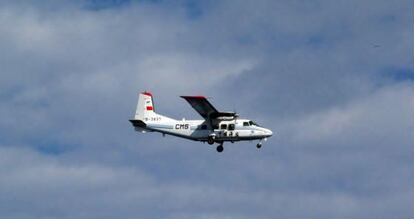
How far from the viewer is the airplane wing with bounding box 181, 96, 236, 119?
121m

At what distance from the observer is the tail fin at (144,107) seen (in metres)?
132

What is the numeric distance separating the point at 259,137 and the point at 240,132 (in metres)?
2.92

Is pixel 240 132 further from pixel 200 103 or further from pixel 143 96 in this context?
pixel 143 96

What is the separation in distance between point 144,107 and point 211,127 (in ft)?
44.9

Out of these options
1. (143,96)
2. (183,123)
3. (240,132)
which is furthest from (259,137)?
(143,96)

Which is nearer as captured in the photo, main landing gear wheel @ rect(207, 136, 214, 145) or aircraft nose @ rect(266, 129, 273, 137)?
main landing gear wheel @ rect(207, 136, 214, 145)

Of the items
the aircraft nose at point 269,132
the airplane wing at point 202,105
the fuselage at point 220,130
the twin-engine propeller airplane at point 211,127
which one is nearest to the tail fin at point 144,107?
the twin-engine propeller airplane at point 211,127

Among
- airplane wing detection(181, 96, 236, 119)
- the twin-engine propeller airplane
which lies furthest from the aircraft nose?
airplane wing detection(181, 96, 236, 119)

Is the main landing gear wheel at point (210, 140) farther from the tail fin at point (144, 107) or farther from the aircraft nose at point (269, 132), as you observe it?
the tail fin at point (144, 107)

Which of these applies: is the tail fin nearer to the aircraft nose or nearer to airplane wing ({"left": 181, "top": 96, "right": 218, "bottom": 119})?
airplane wing ({"left": 181, "top": 96, "right": 218, "bottom": 119})

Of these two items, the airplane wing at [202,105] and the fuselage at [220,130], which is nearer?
the airplane wing at [202,105]

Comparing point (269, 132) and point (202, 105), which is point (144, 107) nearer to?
point (202, 105)

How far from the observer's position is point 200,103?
399 feet

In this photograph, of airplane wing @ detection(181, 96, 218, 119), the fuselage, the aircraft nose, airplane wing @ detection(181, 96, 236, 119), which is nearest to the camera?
airplane wing @ detection(181, 96, 218, 119)
